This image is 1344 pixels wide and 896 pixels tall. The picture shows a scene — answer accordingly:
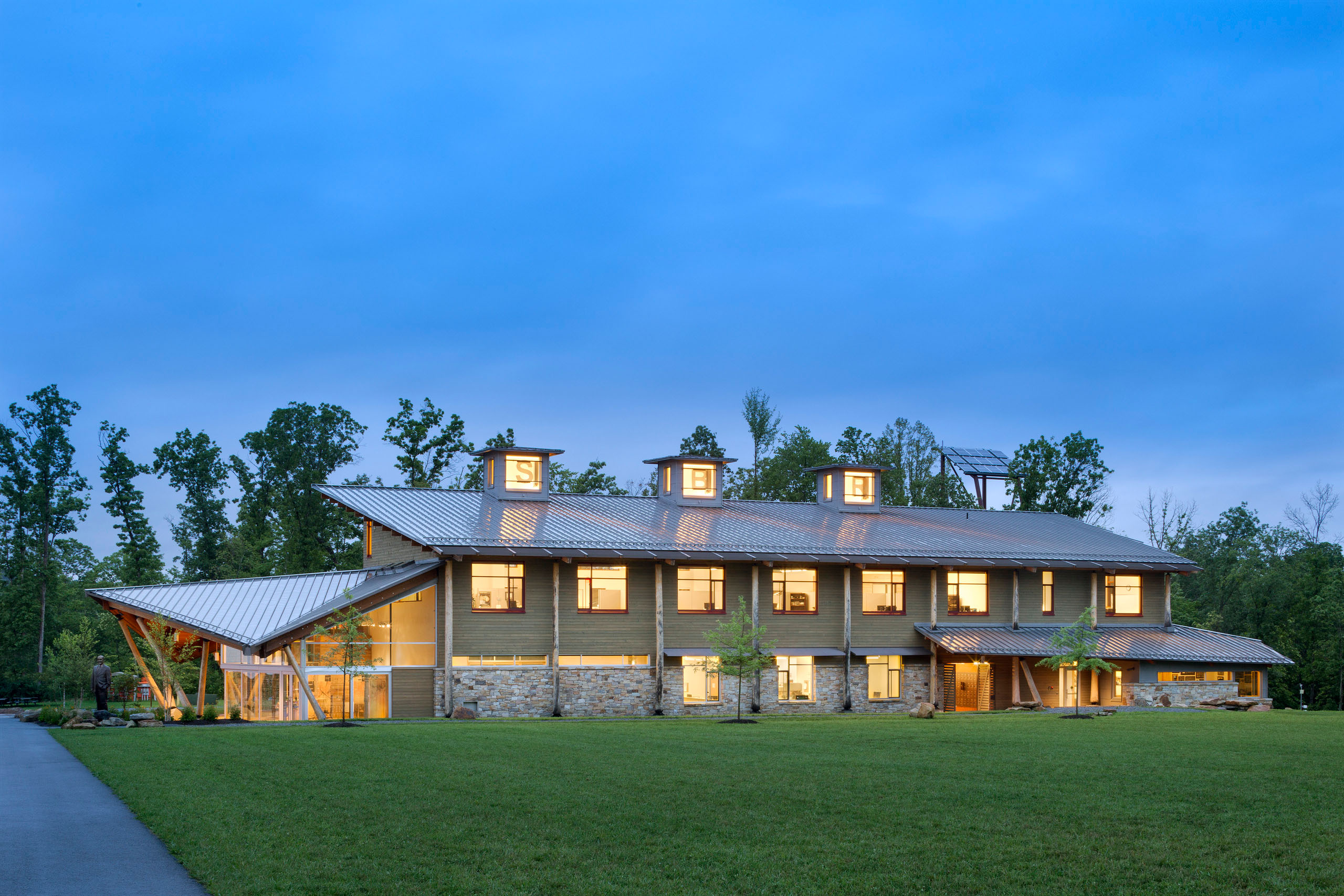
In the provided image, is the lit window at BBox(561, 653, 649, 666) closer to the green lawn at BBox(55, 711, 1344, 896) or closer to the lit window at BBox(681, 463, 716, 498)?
the lit window at BBox(681, 463, 716, 498)

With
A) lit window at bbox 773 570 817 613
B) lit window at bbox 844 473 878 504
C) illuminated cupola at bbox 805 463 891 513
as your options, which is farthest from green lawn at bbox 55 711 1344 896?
lit window at bbox 844 473 878 504

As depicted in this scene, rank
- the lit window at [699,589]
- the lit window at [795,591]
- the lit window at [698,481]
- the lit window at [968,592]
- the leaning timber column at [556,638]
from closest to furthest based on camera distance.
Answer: the leaning timber column at [556,638] < the lit window at [699,589] < the lit window at [795,591] < the lit window at [968,592] < the lit window at [698,481]

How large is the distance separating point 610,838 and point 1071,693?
3428 cm

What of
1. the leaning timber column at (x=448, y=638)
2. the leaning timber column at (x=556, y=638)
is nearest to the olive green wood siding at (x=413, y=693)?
the leaning timber column at (x=448, y=638)

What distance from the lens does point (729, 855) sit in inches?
422

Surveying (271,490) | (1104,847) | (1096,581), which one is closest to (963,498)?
(1096,581)

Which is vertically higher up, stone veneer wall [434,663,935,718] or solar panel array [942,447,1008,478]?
solar panel array [942,447,1008,478]

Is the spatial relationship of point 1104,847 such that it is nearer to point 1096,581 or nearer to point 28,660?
point 1096,581

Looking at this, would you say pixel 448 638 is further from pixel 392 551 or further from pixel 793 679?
pixel 793 679

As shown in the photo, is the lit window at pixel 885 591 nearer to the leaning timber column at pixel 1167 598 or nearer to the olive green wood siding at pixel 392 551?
the leaning timber column at pixel 1167 598

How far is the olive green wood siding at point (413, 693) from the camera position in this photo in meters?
34.8

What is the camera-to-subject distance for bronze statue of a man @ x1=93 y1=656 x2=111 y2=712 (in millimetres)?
31203

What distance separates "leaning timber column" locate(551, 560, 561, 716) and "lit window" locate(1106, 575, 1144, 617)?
20.8 meters

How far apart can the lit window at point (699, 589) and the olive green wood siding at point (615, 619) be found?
0.31 meters
